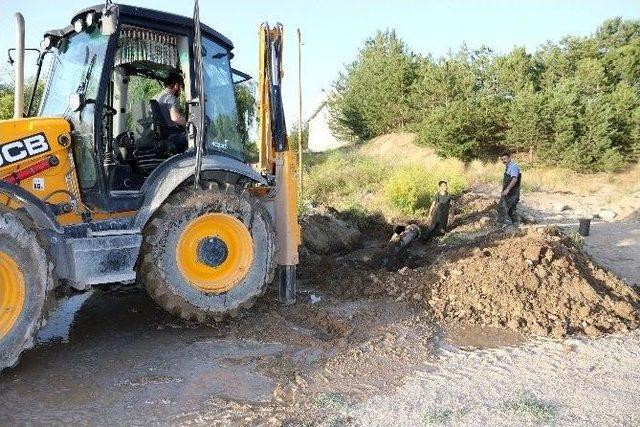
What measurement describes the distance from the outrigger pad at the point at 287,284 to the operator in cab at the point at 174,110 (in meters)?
1.60

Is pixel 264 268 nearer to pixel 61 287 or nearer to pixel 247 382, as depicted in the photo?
pixel 247 382

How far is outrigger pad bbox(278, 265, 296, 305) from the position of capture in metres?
6.04

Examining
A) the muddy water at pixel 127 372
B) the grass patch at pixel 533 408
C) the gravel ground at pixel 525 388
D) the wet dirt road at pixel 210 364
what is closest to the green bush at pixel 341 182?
the wet dirt road at pixel 210 364

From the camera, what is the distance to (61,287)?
4.75 m

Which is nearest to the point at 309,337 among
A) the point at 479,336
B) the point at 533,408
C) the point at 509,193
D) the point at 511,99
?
the point at 479,336

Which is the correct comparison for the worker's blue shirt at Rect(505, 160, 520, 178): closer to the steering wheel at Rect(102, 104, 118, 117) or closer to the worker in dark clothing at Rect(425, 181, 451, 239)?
the worker in dark clothing at Rect(425, 181, 451, 239)

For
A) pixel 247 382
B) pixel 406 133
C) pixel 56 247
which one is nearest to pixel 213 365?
pixel 247 382

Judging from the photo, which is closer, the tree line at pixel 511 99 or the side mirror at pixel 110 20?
the side mirror at pixel 110 20

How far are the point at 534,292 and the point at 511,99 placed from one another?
2438 centimetres

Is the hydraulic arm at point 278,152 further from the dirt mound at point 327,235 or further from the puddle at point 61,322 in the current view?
the dirt mound at point 327,235

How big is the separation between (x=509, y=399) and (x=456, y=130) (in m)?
24.4

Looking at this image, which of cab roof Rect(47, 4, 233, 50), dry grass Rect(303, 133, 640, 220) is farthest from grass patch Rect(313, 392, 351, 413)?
dry grass Rect(303, 133, 640, 220)

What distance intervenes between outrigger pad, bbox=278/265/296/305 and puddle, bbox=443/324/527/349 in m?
1.58

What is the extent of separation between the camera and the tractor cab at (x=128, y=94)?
4.88 metres
